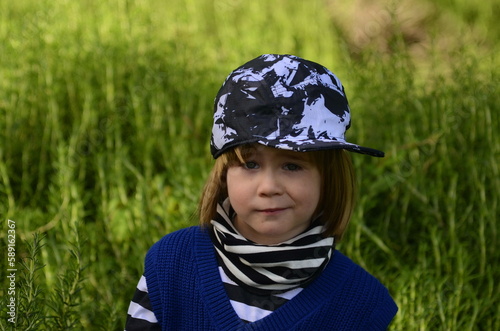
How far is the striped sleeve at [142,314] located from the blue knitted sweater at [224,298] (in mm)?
20

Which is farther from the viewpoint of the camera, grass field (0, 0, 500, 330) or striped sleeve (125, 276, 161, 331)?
grass field (0, 0, 500, 330)

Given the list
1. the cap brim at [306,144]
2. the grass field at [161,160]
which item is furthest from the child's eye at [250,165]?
the grass field at [161,160]

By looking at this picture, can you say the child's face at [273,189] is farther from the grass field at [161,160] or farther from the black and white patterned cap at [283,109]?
the grass field at [161,160]

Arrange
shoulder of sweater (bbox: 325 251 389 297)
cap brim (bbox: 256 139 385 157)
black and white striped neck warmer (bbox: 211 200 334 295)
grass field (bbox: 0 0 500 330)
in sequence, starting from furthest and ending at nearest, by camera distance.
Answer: grass field (bbox: 0 0 500 330) < shoulder of sweater (bbox: 325 251 389 297) < black and white striped neck warmer (bbox: 211 200 334 295) < cap brim (bbox: 256 139 385 157)

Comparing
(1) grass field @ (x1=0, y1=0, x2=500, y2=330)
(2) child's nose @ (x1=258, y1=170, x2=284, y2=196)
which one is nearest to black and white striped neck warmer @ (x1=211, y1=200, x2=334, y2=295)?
(2) child's nose @ (x1=258, y1=170, x2=284, y2=196)

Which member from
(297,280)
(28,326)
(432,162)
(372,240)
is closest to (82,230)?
(28,326)

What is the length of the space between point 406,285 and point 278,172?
93 centimetres

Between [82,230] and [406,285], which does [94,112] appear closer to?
[82,230]

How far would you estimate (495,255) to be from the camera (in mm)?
2566

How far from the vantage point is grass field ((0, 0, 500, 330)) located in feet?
7.77

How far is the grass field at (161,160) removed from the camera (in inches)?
93.2

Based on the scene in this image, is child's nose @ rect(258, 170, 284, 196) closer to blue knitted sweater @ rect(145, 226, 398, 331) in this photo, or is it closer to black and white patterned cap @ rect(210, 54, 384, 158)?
black and white patterned cap @ rect(210, 54, 384, 158)

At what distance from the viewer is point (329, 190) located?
1.71 m

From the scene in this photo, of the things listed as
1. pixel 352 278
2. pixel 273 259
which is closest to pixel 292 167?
pixel 273 259
